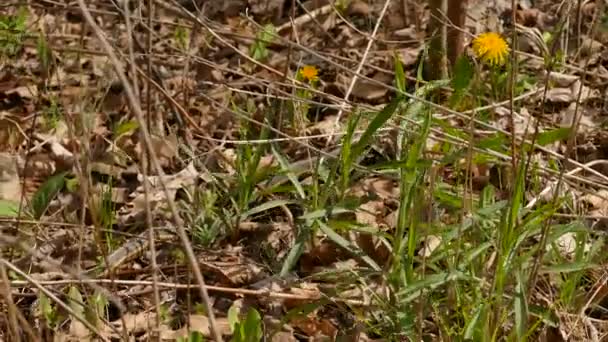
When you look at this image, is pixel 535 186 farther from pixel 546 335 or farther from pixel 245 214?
pixel 245 214

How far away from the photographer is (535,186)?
2.18 meters

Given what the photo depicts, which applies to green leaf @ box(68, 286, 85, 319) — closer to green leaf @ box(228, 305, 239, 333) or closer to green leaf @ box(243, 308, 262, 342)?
green leaf @ box(228, 305, 239, 333)

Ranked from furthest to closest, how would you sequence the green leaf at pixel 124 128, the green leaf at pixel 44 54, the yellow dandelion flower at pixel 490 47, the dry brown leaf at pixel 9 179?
the green leaf at pixel 124 128, the dry brown leaf at pixel 9 179, the green leaf at pixel 44 54, the yellow dandelion flower at pixel 490 47

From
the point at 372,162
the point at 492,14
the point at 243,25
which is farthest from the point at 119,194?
the point at 492,14

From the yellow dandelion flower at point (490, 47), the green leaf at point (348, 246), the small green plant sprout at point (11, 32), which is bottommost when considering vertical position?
the green leaf at point (348, 246)

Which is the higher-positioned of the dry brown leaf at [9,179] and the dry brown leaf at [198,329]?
the dry brown leaf at [9,179]

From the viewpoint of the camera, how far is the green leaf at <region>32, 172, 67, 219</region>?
7.78 feet

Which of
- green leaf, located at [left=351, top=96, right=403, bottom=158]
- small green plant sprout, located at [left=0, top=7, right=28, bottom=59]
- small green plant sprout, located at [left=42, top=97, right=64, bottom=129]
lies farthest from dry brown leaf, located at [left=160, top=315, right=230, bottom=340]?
small green plant sprout, located at [left=0, top=7, right=28, bottom=59]

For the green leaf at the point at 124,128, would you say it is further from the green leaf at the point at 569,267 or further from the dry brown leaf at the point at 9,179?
the green leaf at the point at 569,267

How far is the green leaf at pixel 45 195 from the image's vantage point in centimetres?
237

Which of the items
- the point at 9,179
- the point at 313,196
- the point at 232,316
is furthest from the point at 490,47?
the point at 9,179

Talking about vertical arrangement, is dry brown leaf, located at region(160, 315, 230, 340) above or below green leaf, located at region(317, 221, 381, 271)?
below

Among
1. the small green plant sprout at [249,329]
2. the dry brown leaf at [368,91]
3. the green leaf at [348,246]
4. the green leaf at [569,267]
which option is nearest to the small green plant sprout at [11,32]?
the dry brown leaf at [368,91]

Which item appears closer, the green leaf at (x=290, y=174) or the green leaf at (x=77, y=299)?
the green leaf at (x=77, y=299)
